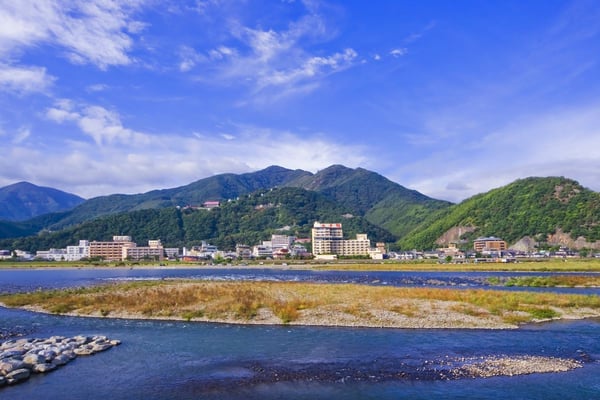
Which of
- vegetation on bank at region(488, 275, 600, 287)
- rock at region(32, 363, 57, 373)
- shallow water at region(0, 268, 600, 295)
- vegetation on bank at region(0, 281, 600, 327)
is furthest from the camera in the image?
shallow water at region(0, 268, 600, 295)

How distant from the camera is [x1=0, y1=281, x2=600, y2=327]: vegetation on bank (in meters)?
36.6

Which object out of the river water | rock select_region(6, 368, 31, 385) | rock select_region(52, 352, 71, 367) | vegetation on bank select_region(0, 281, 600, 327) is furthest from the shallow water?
rock select_region(6, 368, 31, 385)

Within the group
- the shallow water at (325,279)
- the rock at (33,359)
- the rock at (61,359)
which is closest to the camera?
the rock at (33,359)

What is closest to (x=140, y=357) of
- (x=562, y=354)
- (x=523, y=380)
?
(x=523, y=380)

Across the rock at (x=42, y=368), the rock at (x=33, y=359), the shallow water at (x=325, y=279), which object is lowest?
the shallow water at (x=325, y=279)

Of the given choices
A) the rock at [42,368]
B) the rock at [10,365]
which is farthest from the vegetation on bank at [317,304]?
the rock at [10,365]

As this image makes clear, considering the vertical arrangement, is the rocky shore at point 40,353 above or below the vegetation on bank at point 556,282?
above

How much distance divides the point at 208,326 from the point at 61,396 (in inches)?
617

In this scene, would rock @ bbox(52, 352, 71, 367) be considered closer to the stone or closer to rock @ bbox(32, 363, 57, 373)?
the stone

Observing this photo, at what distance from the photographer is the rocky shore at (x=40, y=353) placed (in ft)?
71.2

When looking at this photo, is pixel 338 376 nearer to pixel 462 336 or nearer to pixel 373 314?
pixel 462 336

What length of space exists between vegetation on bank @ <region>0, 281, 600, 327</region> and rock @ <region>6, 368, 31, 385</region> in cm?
1601

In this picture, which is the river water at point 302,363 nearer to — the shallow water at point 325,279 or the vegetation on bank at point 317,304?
the vegetation on bank at point 317,304

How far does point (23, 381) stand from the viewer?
21.5 m
